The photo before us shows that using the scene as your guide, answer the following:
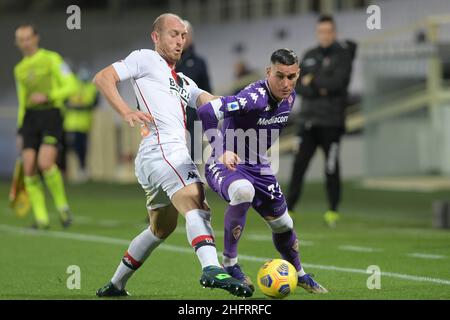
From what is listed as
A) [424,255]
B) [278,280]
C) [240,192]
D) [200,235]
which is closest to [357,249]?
[424,255]

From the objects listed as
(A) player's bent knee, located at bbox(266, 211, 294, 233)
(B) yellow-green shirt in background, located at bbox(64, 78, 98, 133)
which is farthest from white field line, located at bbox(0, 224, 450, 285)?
(B) yellow-green shirt in background, located at bbox(64, 78, 98, 133)

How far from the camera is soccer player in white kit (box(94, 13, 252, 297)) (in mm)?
7871

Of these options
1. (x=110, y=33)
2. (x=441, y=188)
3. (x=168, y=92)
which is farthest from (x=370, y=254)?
(x=110, y=33)

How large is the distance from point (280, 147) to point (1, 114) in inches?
294

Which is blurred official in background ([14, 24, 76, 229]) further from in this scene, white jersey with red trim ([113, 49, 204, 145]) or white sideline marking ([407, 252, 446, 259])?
white jersey with red trim ([113, 49, 204, 145])

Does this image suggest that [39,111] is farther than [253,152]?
Yes

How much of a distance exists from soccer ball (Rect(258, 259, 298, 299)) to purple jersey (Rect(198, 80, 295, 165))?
897 millimetres

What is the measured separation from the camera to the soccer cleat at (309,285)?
27.7 ft

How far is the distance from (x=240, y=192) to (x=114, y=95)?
120 centimetres

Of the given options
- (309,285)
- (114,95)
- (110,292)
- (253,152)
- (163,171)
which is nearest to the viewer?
(114,95)

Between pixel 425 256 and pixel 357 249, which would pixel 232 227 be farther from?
pixel 357 249

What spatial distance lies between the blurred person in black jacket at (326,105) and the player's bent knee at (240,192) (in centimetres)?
584

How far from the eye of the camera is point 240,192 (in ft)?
27.5

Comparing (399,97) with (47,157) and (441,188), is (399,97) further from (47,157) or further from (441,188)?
(47,157)
